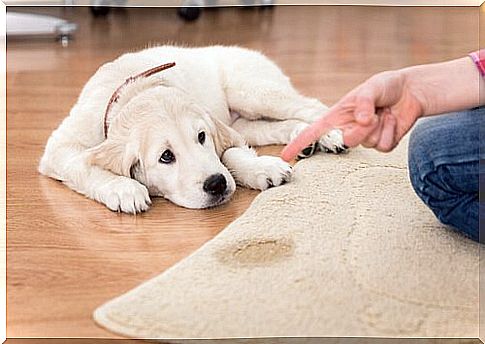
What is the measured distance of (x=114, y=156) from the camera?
151 centimetres

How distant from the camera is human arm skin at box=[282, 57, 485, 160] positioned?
3.59 ft

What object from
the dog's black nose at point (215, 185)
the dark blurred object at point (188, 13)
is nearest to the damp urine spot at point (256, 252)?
the dog's black nose at point (215, 185)

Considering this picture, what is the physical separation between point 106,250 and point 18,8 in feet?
2.67

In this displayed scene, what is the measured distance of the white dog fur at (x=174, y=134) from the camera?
1482 mm

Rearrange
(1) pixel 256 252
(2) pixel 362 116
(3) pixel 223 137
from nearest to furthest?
(2) pixel 362 116 < (1) pixel 256 252 < (3) pixel 223 137

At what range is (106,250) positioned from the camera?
133 centimetres

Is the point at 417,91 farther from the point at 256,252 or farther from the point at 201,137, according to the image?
the point at 201,137

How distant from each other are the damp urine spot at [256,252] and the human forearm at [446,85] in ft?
0.91

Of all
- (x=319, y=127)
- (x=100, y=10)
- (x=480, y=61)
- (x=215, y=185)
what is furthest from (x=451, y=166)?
(x=100, y=10)

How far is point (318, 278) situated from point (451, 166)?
248mm

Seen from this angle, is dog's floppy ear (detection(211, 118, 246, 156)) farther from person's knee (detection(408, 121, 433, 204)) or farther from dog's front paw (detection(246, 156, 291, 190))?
person's knee (detection(408, 121, 433, 204))

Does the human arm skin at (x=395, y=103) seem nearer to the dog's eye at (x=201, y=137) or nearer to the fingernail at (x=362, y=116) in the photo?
the fingernail at (x=362, y=116)

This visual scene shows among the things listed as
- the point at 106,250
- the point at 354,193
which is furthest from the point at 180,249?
the point at 354,193

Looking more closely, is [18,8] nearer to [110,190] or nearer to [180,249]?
[110,190]
